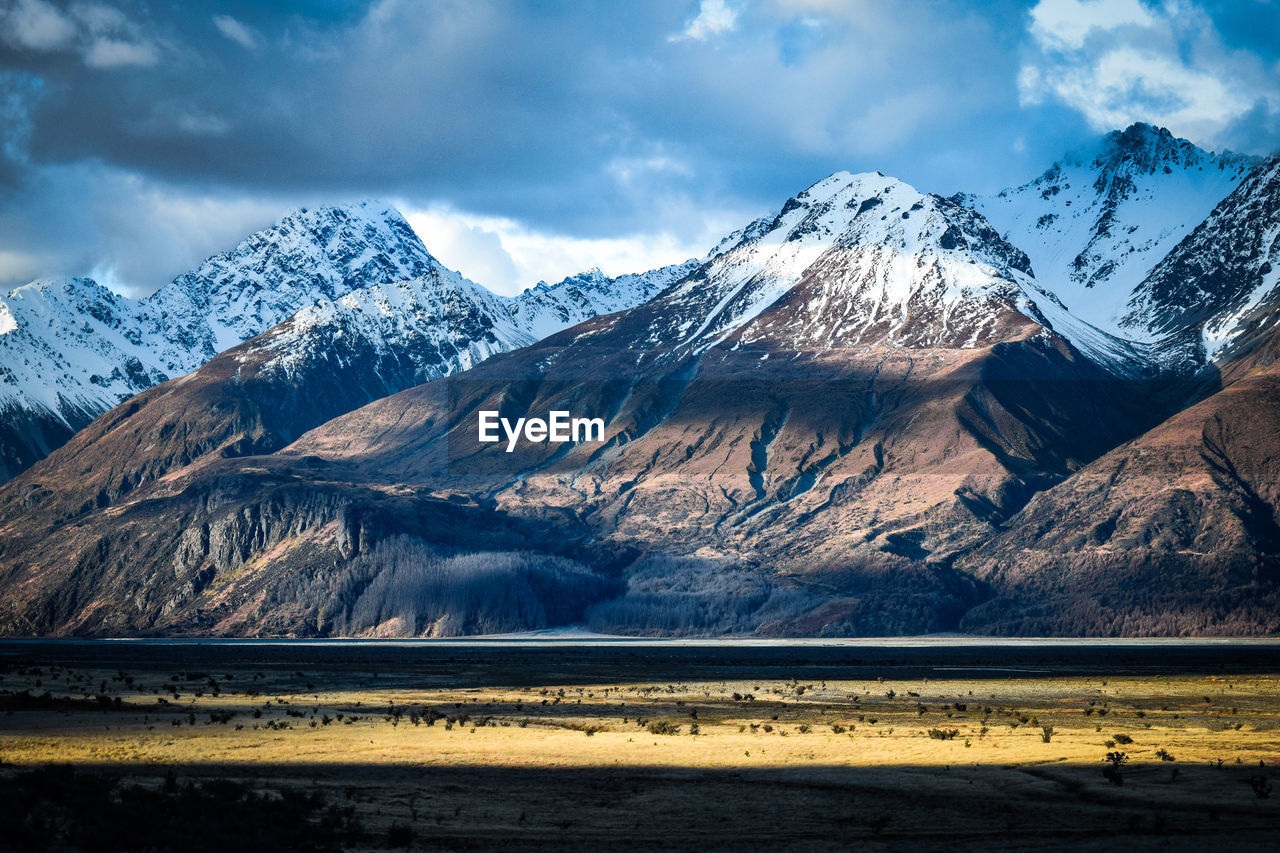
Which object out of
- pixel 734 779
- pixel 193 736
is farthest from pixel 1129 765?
pixel 193 736

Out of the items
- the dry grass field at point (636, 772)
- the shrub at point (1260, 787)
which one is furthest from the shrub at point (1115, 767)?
the shrub at point (1260, 787)

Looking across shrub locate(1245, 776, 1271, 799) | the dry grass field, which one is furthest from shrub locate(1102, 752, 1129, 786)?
shrub locate(1245, 776, 1271, 799)

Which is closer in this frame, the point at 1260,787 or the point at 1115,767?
the point at 1260,787

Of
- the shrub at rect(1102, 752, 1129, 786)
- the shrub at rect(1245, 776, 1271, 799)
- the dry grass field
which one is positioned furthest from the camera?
the shrub at rect(1102, 752, 1129, 786)

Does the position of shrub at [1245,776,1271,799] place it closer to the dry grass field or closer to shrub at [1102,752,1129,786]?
the dry grass field

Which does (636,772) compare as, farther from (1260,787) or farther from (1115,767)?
(1260,787)

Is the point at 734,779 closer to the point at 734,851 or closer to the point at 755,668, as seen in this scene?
the point at 734,851

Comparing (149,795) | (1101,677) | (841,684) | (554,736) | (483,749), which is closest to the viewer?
(149,795)

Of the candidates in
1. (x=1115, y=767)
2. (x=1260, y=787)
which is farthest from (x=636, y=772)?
(x=1260, y=787)
